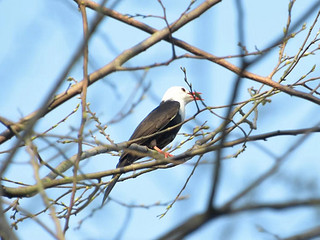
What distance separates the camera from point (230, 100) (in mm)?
1729

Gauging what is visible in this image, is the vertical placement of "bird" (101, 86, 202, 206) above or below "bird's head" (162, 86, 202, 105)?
below

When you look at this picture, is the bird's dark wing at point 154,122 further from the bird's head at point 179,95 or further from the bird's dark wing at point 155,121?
the bird's head at point 179,95

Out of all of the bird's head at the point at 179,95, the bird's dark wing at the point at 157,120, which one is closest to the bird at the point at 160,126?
the bird's dark wing at the point at 157,120

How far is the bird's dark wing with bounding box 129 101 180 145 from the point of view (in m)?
6.36

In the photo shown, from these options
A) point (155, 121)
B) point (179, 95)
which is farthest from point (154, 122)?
point (179, 95)

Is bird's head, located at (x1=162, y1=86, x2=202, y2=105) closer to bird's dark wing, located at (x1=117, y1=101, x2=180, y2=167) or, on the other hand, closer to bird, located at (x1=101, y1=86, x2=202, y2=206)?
bird, located at (x1=101, y1=86, x2=202, y2=206)

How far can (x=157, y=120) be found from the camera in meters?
6.60

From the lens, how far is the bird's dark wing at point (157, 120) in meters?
6.36

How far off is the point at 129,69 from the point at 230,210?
1870 millimetres

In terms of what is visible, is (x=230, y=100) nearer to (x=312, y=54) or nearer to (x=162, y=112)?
(x=312, y=54)

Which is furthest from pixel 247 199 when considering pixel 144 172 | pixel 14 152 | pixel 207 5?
pixel 207 5

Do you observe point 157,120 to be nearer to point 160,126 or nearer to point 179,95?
point 160,126

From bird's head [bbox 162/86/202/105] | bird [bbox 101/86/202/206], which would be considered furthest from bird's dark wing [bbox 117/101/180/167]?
bird's head [bbox 162/86/202/105]

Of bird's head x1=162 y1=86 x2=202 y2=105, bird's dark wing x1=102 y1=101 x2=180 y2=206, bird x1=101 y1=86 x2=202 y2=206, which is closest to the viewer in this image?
bird's dark wing x1=102 y1=101 x2=180 y2=206
